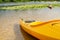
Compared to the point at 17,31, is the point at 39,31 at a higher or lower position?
higher

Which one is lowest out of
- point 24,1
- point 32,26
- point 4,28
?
point 24,1

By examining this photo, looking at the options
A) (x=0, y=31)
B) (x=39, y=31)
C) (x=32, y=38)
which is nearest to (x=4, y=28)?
(x=0, y=31)

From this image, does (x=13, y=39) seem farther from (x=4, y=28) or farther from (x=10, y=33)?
(x=4, y=28)

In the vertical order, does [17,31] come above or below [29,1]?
above

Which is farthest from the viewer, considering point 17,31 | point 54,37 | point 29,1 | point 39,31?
point 29,1

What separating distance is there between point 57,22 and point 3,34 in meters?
1.28

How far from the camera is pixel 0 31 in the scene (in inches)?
166

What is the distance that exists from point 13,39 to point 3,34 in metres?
0.38

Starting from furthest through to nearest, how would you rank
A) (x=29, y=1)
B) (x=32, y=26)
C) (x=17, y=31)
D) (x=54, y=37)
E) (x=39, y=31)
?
(x=29, y=1) < (x=17, y=31) < (x=32, y=26) < (x=39, y=31) < (x=54, y=37)

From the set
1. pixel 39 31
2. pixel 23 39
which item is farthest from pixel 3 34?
pixel 39 31

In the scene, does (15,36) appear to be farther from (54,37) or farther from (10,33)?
(54,37)

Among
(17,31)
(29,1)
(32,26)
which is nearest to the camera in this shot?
(32,26)

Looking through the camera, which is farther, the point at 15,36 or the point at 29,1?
the point at 29,1

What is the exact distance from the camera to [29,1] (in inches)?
357
